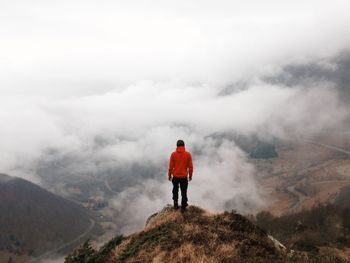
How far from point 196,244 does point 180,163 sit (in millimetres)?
7369

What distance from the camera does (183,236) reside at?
952 inches

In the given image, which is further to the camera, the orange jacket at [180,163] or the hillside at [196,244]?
the orange jacket at [180,163]

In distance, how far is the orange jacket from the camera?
28.9 meters

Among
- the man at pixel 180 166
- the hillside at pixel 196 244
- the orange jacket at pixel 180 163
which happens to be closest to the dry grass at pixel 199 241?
the hillside at pixel 196 244

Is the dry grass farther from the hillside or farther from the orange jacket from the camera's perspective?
the orange jacket

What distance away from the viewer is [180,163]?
95.0 ft

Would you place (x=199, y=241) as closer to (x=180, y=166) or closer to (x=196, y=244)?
(x=196, y=244)

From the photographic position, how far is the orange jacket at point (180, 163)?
28.9 m

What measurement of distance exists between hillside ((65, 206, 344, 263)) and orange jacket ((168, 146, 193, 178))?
9.20ft

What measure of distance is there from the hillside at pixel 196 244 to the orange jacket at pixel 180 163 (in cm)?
280

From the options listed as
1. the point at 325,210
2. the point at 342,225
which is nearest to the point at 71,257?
the point at 342,225

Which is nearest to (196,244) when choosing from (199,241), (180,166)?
(199,241)

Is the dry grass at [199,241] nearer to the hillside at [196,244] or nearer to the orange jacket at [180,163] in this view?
the hillside at [196,244]

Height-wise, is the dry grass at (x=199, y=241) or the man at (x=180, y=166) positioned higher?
the man at (x=180, y=166)
